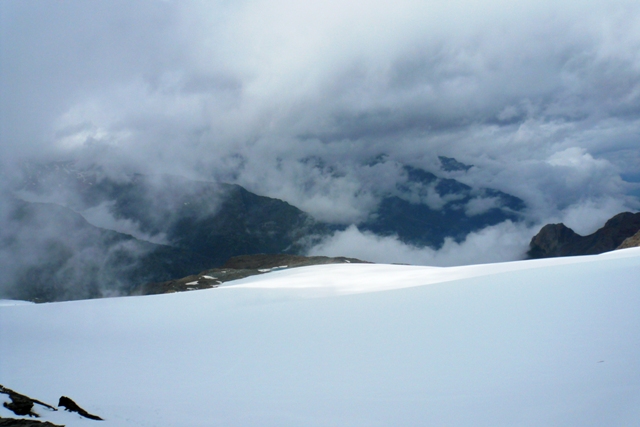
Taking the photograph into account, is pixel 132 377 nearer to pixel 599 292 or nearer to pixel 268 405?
pixel 268 405

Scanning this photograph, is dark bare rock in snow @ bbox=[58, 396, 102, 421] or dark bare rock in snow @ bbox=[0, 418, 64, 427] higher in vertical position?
dark bare rock in snow @ bbox=[0, 418, 64, 427]

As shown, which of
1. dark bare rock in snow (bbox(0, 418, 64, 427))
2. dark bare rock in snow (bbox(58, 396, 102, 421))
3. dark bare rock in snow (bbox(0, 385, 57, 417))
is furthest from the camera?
dark bare rock in snow (bbox(58, 396, 102, 421))

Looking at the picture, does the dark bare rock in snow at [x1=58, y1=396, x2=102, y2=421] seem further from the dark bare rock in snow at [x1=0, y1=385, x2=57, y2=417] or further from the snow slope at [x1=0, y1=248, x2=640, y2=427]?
the dark bare rock in snow at [x1=0, y1=385, x2=57, y2=417]

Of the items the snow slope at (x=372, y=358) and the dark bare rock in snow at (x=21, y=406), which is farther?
the snow slope at (x=372, y=358)

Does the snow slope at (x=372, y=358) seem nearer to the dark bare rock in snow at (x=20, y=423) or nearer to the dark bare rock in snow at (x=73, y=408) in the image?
the dark bare rock in snow at (x=73, y=408)

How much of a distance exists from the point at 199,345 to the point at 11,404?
824cm

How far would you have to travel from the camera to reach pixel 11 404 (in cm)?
923

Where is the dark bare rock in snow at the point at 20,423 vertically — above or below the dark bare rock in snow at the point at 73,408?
above

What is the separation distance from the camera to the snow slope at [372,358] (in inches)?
381

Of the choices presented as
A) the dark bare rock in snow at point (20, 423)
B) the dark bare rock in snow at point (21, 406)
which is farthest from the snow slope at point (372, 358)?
the dark bare rock in snow at point (20, 423)

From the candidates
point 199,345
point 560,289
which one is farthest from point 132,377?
point 560,289

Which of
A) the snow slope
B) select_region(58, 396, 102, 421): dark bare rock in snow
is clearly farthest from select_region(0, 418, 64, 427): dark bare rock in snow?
select_region(58, 396, 102, 421): dark bare rock in snow

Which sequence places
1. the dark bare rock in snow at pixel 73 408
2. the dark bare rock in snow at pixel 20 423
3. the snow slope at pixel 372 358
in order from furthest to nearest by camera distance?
the snow slope at pixel 372 358
the dark bare rock in snow at pixel 73 408
the dark bare rock in snow at pixel 20 423

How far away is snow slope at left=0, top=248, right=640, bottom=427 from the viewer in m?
9.67
